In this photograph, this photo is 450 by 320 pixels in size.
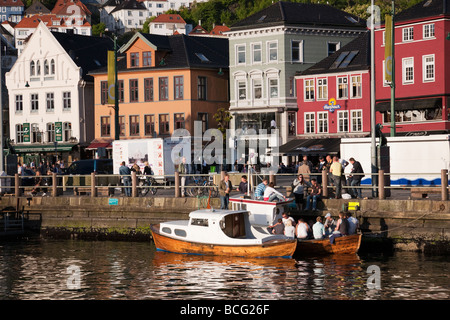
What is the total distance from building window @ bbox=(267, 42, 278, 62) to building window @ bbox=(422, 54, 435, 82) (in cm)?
1459

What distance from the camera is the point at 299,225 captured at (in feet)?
114

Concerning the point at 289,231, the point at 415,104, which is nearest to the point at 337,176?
the point at 289,231

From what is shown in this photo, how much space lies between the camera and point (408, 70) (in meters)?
68.1

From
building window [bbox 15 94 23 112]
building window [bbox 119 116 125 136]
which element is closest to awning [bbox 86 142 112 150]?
building window [bbox 119 116 125 136]

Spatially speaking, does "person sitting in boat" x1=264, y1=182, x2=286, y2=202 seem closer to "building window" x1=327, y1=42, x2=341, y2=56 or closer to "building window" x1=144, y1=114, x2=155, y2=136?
"building window" x1=327, y1=42, x2=341, y2=56

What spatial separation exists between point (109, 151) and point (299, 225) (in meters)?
50.4

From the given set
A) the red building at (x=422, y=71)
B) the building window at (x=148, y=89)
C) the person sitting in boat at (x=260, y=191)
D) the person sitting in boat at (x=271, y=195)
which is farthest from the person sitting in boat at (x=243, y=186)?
the building window at (x=148, y=89)

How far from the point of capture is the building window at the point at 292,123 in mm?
76438

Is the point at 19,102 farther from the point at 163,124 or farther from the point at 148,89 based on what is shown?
the point at 163,124

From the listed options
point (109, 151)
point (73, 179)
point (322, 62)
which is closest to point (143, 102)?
point (109, 151)

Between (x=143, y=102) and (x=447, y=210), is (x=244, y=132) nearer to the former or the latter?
(x=143, y=102)

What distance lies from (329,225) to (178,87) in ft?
153

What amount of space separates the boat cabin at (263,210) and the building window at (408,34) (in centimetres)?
3486
